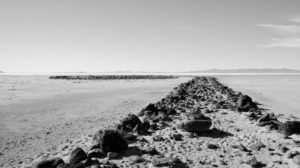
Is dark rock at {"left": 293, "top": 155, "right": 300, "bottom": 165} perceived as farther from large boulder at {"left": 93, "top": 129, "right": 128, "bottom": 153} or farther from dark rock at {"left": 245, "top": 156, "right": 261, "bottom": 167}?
large boulder at {"left": 93, "top": 129, "right": 128, "bottom": 153}

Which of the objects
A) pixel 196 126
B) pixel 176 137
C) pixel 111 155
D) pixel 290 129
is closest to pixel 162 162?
pixel 111 155

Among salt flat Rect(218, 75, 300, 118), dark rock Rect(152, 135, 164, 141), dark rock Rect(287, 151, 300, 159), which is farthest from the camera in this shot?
salt flat Rect(218, 75, 300, 118)

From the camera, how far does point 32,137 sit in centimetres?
1432

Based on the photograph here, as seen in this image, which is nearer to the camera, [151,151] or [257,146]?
[151,151]

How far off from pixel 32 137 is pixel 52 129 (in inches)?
67.5

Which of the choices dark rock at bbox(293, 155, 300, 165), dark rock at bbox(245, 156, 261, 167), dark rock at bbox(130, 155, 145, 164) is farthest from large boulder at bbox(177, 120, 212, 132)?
dark rock at bbox(293, 155, 300, 165)

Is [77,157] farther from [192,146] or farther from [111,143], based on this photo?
[192,146]

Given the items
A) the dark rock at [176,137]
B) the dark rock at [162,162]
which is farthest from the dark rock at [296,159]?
the dark rock at [176,137]

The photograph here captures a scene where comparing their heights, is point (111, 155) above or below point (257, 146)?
below

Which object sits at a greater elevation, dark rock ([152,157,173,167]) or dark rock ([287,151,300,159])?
dark rock ([287,151,300,159])

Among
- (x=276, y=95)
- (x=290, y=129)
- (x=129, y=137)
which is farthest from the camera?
(x=276, y=95)

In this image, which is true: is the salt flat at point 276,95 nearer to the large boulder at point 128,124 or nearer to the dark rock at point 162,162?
the large boulder at point 128,124

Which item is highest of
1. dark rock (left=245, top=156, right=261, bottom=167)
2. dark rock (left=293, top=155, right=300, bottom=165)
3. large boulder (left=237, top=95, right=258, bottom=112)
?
large boulder (left=237, top=95, right=258, bottom=112)

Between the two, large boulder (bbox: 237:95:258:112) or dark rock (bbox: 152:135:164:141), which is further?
large boulder (bbox: 237:95:258:112)
